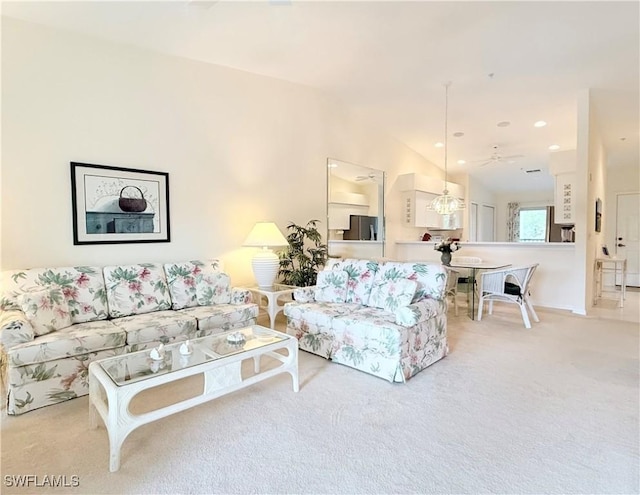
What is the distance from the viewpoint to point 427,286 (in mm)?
3088

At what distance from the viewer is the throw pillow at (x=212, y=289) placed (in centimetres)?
340

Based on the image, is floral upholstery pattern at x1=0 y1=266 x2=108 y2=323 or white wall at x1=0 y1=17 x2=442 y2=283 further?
white wall at x1=0 y1=17 x2=442 y2=283

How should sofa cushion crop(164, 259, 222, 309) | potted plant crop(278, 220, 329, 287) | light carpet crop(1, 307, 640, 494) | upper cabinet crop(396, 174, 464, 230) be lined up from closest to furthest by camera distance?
light carpet crop(1, 307, 640, 494)
sofa cushion crop(164, 259, 222, 309)
potted plant crop(278, 220, 329, 287)
upper cabinet crop(396, 174, 464, 230)

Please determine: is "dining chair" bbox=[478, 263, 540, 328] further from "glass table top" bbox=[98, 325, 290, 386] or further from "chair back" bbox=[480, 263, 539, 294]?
"glass table top" bbox=[98, 325, 290, 386]

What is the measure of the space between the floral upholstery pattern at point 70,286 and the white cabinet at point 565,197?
6.91m

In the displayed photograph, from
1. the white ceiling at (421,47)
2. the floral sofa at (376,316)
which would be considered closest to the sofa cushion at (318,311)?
the floral sofa at (376,316)

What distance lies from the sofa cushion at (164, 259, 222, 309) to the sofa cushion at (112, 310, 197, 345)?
0.25 m

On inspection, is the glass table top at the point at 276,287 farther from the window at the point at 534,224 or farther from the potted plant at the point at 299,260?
the window at the point at 534,224

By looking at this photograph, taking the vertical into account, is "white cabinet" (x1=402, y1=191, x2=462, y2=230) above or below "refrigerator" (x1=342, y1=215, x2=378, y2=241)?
above

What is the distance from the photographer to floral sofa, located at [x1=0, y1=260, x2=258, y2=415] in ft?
7.32

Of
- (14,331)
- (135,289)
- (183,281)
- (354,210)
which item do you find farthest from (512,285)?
(14,331)

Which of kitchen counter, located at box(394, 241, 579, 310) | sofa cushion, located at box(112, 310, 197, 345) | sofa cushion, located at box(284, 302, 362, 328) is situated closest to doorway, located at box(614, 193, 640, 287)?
kitchen counter, located at box(394, 241, 579, 310)

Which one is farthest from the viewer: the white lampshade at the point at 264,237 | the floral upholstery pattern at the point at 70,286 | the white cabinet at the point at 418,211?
the white cabinet at the point at 418,211

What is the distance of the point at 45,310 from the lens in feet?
8.15
